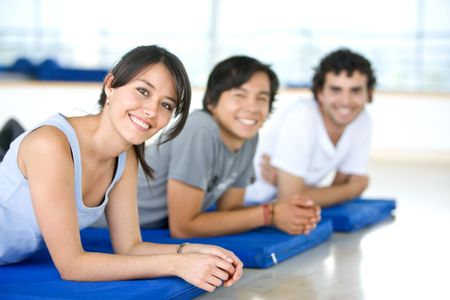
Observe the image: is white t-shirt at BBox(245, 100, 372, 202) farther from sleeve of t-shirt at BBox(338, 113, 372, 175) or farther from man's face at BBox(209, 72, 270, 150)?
Answer: man's face at BBox(209, 72, 270, 150)

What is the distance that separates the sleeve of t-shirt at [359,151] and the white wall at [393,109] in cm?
513

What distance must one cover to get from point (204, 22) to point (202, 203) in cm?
1003

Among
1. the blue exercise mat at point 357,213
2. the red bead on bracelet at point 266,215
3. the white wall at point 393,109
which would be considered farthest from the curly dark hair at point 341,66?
the white wall at point 393,109

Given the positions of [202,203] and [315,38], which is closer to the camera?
[202,203]

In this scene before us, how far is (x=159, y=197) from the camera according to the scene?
11.7 feet

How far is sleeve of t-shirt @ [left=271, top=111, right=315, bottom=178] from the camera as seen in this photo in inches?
163

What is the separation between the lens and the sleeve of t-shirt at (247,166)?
3.67 meters

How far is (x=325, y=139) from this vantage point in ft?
14.3

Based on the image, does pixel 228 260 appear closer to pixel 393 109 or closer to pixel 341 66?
pixel 341 66

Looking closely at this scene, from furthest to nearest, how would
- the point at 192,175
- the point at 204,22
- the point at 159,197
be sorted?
the point at 204,22, the point at 159,197, the point at 192,175

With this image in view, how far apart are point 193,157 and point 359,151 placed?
1.55 metres

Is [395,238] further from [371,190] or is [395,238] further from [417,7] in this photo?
[417,7]

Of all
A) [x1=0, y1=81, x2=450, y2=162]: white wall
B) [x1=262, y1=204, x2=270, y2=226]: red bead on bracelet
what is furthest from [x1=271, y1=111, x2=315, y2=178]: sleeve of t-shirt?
[x1=0, y1=81, x2=450, y2=162]: white wall

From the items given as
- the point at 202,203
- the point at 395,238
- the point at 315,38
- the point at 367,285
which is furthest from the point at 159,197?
the point at 315,38
